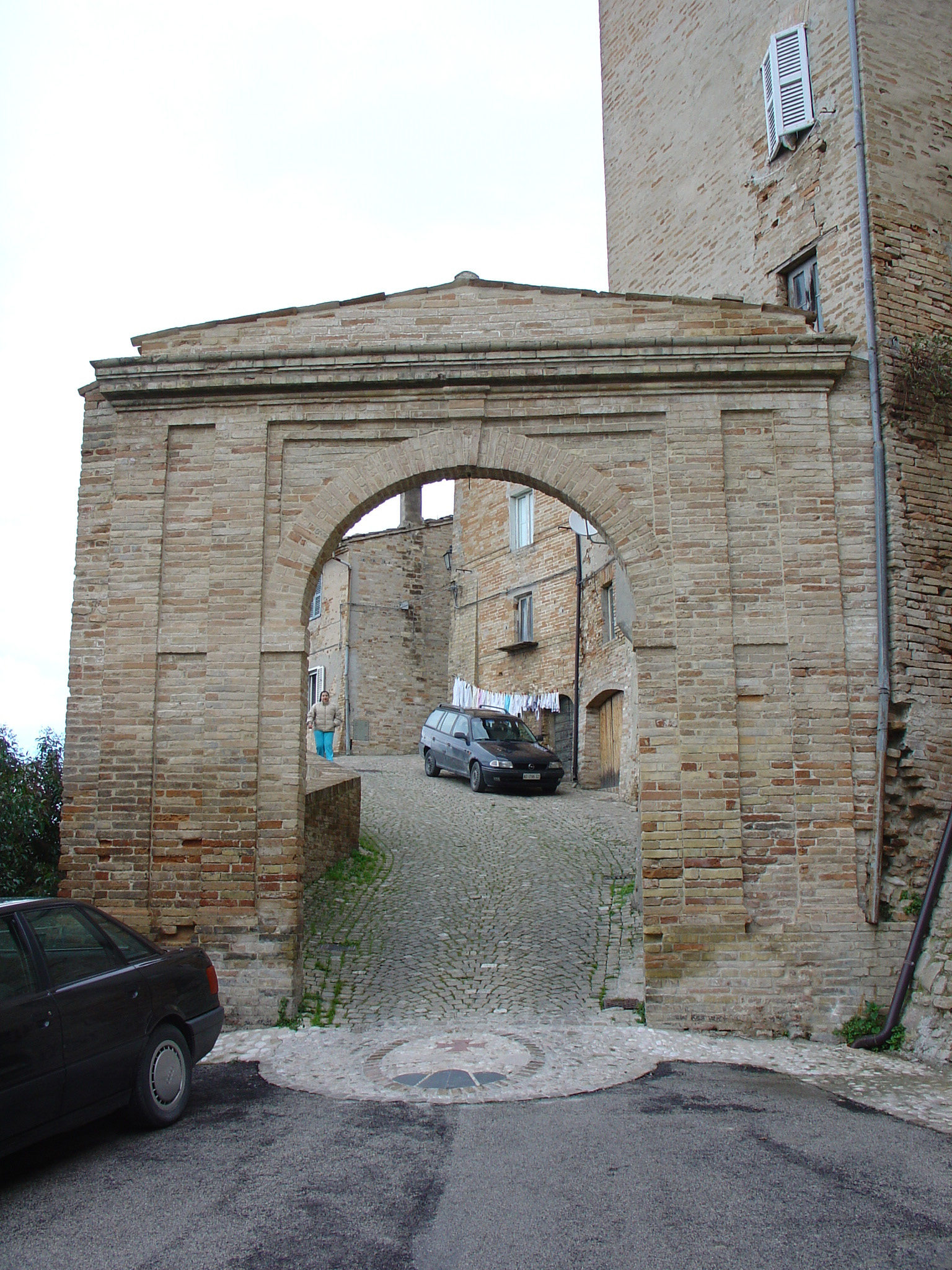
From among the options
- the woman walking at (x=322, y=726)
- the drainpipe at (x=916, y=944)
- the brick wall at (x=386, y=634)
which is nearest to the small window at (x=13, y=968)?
the drainpipe at (x=916, y=944)

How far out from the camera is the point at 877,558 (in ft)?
27.0

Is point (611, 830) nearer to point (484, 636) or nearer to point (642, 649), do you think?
point (642, 649)

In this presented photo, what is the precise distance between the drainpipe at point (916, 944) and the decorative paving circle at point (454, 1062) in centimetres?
250

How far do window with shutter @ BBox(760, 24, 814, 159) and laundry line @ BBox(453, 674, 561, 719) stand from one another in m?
13.3

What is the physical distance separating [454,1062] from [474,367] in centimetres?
557

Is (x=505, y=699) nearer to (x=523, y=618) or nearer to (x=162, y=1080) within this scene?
(x=523, y=618)

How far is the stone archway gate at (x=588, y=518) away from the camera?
7.77m

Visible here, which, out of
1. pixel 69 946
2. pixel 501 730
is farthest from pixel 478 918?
pixel 501 730

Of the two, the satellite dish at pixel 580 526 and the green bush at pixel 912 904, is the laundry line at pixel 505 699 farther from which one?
the green bush at pixel 912 904

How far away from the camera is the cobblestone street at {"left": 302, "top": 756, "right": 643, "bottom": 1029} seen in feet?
27.0

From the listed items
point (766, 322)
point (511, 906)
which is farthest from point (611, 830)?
point (766, 322)

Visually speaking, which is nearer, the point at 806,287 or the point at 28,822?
the point at 28,822

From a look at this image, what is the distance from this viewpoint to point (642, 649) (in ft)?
26.8

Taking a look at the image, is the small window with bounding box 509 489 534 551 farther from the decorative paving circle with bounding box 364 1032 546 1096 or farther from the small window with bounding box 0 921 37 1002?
the small window with bounding box 0 921 37 1002
